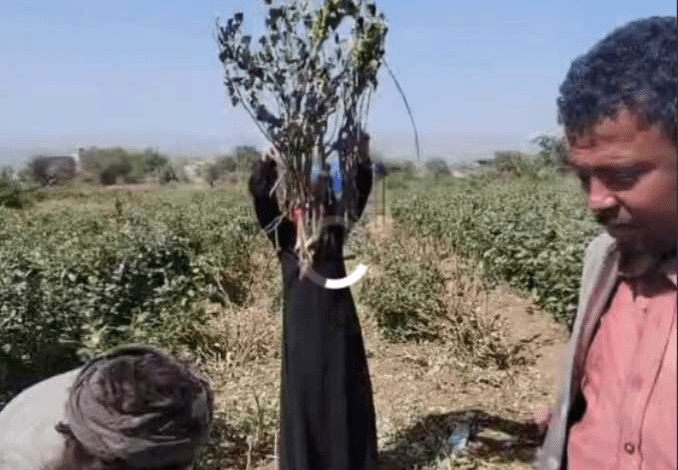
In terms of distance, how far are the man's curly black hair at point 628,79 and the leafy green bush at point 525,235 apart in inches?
75.1

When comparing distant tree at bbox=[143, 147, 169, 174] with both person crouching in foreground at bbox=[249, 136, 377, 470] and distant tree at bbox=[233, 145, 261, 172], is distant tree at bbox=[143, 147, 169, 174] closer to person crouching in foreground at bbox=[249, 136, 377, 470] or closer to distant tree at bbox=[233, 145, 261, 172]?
distant tree at bbox=[233, 145, 261, 172]

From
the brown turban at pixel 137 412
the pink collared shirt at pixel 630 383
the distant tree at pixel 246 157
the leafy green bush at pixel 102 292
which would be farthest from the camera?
the leafy green bush at pixel 102 292

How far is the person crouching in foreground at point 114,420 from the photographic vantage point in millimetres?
1211

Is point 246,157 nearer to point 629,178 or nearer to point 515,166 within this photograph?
point 629,178

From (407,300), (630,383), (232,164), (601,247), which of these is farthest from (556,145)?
(407,300)

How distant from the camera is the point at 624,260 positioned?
1434 millimetres

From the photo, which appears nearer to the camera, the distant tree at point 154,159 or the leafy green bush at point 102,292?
the distant tree at point 154,159

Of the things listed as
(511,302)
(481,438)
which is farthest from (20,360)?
(511,302)

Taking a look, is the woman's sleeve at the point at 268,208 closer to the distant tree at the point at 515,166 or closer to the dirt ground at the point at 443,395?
the dirt ground at the point at 443,395

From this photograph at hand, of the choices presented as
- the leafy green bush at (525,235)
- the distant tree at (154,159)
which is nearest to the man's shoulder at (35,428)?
the distant tree at (154,159)

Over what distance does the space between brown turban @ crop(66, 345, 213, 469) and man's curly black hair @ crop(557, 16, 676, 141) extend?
0.67 m

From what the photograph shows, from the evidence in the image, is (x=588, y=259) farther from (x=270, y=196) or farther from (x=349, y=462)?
(x=349, y=462)

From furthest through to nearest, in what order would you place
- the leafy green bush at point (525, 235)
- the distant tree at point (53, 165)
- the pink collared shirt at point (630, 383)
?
the leafy green bush at point (525, 235) → the distant tree at point (53, 165) → the pink collared shirt at point (630, 383)

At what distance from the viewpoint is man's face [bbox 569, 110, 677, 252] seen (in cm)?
124
